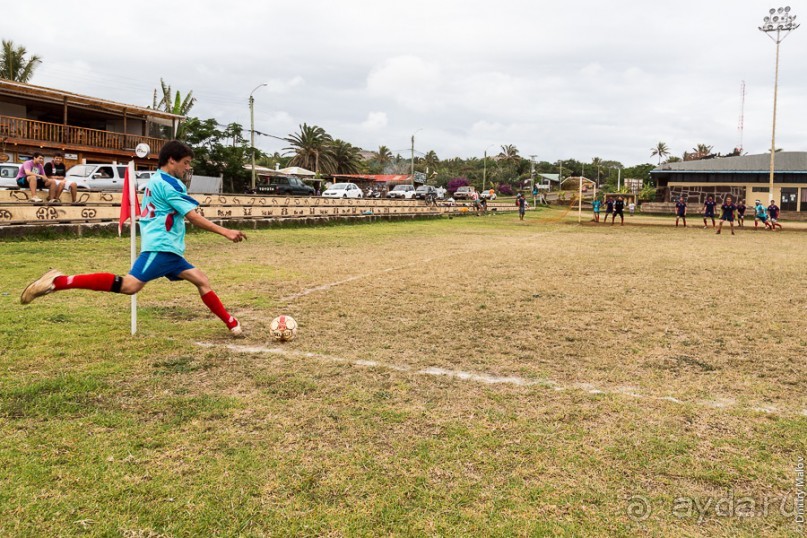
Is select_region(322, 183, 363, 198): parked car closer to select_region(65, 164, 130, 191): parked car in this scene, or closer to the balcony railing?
the balcony railing

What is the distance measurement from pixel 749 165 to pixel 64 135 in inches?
2233

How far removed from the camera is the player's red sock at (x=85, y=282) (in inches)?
198

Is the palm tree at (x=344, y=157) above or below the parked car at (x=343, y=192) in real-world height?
above

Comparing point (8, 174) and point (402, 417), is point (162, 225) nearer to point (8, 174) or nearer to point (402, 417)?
point (402, 417)

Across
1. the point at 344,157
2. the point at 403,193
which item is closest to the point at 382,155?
the point at 344,157

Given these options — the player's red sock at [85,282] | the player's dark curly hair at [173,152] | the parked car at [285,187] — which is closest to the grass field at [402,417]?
the player's red sock at [85,282]

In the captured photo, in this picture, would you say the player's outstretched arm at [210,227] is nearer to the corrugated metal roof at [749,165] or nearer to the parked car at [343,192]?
the parked car at [343,192]

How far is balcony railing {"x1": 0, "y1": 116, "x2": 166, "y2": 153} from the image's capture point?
28141 millimetres

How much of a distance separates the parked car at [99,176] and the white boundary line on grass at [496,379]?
2266 cm

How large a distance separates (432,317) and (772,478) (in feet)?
14.9

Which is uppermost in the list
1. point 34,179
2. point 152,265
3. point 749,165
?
point 749,165

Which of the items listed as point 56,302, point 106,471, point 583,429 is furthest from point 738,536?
point 56,302

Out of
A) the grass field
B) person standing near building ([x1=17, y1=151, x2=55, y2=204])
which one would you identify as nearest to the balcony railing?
person standing near building ([x1=17, y1=151, x2=55, y2=204])

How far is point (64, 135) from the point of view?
2998cm
